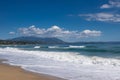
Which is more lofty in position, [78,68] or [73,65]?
[73,65]

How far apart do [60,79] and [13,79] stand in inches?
66.1

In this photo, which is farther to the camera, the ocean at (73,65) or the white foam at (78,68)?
the ocean at (73,65)

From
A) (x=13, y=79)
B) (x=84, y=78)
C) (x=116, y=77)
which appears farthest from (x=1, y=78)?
(x=116, y=77)

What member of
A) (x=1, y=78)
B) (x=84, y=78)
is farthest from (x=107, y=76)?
(x=1, y=78)

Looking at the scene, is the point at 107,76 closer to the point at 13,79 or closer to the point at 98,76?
the point at 98,76

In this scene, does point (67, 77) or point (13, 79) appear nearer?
point (13, 79)

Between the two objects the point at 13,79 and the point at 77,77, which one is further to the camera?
the point at 77,77

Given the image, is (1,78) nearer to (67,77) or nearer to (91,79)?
(67,77)

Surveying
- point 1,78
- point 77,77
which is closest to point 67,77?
point 77,77

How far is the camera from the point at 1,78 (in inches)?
356

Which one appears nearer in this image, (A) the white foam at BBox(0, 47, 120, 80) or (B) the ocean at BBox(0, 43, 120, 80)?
(A) the white foam at BBox(0, 47, 120, 80)

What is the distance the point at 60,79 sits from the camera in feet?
29.7

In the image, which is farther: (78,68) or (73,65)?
(73,65)

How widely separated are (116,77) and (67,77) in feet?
5.98
